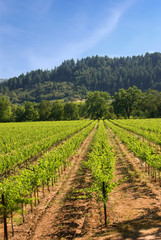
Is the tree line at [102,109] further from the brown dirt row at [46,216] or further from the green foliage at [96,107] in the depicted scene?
the brown dirt row at [46,216]

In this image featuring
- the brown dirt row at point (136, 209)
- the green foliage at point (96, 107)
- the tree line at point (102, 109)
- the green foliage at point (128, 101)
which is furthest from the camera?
the green foliage at point (96, 107)

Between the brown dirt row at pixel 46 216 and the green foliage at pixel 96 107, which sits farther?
the green foliage at pixel 96 107

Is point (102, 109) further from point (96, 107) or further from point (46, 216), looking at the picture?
point (46, 216)

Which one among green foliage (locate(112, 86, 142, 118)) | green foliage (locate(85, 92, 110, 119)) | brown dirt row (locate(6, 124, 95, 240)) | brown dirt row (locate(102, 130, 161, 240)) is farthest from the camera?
green foliage (locate(85, 92, 110, 119))

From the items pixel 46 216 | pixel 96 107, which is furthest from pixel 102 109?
pixel 46 216

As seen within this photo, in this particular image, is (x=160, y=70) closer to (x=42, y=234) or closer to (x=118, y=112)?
(x=118, y=112)

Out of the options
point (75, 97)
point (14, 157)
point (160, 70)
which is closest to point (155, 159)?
point (14, 157)

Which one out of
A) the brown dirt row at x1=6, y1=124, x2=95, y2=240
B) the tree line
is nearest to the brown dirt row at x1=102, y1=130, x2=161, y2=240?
the brown dirt row at x1=6, y1=124, x2=95, y2=240

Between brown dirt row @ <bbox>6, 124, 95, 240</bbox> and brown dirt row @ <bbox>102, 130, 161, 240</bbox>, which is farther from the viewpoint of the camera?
brown dirt row @ <bbox>6, 124, 95, 240</bbox>

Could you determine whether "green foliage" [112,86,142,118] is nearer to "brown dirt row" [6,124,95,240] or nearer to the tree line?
the tree line

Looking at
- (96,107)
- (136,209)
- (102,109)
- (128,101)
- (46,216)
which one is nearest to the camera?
(46,216)

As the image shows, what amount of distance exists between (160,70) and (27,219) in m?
223

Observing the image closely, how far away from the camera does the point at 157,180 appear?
967 centimetres

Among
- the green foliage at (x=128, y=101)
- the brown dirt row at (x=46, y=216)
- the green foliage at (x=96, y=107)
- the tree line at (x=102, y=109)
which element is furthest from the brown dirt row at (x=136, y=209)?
the green foliage at (x=96, y=107)
